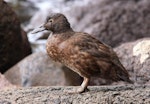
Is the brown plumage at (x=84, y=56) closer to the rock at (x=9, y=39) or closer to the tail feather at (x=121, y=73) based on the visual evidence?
the tail feather at (x=121, y=73)

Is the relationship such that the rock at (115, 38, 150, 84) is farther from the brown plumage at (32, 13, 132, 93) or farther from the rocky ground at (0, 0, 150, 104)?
the brown plumage at (32, 13, 132, 93)

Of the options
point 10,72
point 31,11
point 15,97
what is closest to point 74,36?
point 15,97

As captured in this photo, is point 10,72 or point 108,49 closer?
point 108,49

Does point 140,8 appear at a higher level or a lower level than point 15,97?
higher

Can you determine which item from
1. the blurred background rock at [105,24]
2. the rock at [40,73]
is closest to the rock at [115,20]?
the blurred background rock at [105,24]

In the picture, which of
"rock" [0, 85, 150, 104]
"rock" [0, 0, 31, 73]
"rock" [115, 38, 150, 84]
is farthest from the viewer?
"rock" [0, 0, 31, 73]

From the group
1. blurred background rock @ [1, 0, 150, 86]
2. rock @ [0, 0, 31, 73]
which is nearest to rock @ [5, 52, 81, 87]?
blurred background rock @ [1, 0, 150, 86]

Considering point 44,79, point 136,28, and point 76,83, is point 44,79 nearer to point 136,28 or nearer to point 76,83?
point 76,83

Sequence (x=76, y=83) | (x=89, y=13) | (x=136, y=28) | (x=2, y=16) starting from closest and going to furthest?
(x=76, y=83), (x=2, y=16), (x=136, y=28), (x=89, y=13)
